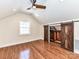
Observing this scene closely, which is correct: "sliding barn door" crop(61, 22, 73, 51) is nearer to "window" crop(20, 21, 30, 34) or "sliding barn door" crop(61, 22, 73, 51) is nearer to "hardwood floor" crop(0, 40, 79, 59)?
"hardwood floor" crop(0, 40, 79, 59)

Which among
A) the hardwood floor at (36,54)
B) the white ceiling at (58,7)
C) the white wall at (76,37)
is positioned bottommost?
the hardwood floor at (36,54)

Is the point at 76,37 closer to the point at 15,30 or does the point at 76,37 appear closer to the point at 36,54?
the point at 36,54

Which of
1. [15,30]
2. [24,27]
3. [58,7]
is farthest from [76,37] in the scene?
[24,27]

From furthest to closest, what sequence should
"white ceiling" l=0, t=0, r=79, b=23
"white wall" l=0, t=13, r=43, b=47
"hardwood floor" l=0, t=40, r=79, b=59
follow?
"white wall" l=0, t=13, r=43, b=47 < "hardwood floor" l=0, t=40, r=79, b=59 < "white ceiling" l=0, t=0, r=79, b=23

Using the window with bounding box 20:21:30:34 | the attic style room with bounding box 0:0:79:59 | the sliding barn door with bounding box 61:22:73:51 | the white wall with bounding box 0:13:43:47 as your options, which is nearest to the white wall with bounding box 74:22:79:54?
the attic style room with bounding box 0:0:79:59

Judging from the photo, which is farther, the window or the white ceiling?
the window

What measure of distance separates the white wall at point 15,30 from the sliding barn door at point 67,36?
4.39m

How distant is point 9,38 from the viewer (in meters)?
8.93

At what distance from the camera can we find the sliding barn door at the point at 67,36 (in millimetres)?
6533

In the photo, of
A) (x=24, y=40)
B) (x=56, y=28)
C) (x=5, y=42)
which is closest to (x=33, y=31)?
(x=24, y=40)

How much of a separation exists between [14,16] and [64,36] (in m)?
4.78

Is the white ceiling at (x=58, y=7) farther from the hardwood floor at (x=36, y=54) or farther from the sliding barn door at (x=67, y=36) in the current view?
the hardwood floor at (x=36, y=54)

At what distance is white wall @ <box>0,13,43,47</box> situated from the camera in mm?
8363

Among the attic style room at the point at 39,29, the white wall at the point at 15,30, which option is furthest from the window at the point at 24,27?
the white wall at the point at 15,30
